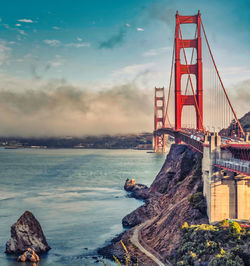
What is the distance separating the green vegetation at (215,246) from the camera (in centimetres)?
2264

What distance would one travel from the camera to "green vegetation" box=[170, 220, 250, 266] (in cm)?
2264

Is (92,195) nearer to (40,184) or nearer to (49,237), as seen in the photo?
(40,184)

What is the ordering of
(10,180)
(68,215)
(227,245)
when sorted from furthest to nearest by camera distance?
(10,180) → (68,215) → (227,245)

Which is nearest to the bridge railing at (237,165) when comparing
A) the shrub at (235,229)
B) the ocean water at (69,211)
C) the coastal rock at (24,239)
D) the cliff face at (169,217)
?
the shrub at (235,229)

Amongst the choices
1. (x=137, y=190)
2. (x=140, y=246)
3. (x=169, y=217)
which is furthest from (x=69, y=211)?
(x=140, y=246)

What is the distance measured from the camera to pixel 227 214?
28.5 meters

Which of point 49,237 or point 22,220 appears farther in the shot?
point 49,237

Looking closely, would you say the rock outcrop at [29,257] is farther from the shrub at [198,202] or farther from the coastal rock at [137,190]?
the coastal rock at [137,190]

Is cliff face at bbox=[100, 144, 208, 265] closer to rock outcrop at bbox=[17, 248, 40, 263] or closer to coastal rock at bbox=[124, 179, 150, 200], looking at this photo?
rock outcrop at bbox=[17, 248, 40, 263]

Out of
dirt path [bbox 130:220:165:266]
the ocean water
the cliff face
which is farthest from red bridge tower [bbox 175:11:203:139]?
dirt path [bbox 130:220:165:266]

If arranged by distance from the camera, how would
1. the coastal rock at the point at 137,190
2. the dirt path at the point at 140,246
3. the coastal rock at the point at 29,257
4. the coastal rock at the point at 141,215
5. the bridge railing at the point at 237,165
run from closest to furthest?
the bridge railing at the point at 237,165, the dirt path at the point at 140,246, the coastal rock at the point at 29,257, the coastal rock at the point at 141,215, the coastal rock at the point at 137,190

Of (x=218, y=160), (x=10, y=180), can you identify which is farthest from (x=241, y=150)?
(x=10, y=180)

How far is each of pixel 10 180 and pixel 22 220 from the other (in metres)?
63.9

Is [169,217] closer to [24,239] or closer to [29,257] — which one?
[29,257]
